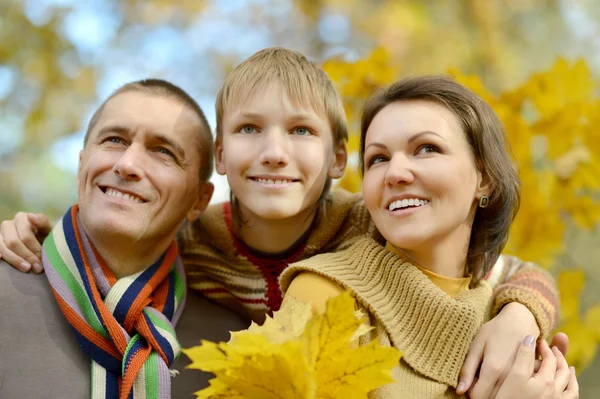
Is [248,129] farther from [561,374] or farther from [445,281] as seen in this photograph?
[561,374]


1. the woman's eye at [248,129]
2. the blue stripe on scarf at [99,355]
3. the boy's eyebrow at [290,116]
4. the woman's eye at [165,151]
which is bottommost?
the blue stripe on scarf at [99,355]

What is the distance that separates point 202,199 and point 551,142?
4.37 ft

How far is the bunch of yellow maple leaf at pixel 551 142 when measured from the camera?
2395 mm

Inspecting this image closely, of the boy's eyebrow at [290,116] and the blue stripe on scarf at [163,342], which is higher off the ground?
the boy's eyebrow at [290,116]

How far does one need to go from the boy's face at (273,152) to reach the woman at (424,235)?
21 cm

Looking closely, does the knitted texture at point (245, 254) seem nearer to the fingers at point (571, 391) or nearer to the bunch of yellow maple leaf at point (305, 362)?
the fingers at point (571, 391)

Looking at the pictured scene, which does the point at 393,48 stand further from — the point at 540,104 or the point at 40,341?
the point at 40,341

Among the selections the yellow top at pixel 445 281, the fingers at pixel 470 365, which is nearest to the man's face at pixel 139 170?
the yellow top at pixel 445 281

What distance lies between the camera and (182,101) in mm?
2064

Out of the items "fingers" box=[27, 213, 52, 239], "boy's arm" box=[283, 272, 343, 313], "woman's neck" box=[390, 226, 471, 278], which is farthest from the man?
"woman's neck" box=[390, 226, 471, 278]

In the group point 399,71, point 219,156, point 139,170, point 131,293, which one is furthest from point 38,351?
point 399,71

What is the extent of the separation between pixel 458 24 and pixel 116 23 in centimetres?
284

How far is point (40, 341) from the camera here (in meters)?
1.73

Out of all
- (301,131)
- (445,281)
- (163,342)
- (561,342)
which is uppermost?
(301,131)
